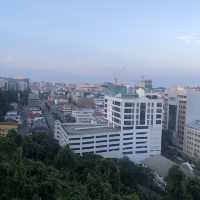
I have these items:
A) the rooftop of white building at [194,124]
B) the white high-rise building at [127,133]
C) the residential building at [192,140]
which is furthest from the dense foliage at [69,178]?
the rooftop of white building at [194,124]

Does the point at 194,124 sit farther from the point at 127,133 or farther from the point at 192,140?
the point at 127,133

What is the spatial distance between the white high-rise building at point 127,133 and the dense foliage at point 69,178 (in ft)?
7.09

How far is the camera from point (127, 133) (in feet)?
47.2

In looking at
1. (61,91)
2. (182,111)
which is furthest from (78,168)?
(61,91)

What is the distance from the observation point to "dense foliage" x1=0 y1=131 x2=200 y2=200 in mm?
5161

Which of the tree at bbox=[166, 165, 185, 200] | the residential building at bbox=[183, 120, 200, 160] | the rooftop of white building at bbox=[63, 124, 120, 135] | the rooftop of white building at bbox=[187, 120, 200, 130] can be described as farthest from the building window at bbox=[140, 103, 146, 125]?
the tree at bbox=[166, 165, 185, 200]

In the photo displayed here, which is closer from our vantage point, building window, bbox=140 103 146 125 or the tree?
the tree

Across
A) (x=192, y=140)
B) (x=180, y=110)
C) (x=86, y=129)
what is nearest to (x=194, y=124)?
(x=192, y=140)

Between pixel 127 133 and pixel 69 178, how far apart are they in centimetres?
667

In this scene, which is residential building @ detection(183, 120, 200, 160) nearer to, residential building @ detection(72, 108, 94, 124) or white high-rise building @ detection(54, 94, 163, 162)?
white high-rise building @ detection(54, 94, 163, 162)

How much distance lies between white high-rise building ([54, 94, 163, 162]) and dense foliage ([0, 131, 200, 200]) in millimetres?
2160

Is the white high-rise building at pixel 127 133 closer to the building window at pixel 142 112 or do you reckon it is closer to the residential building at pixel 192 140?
the building window at pixel 142 112

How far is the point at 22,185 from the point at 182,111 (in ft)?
46.4

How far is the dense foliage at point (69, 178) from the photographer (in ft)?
16.9
